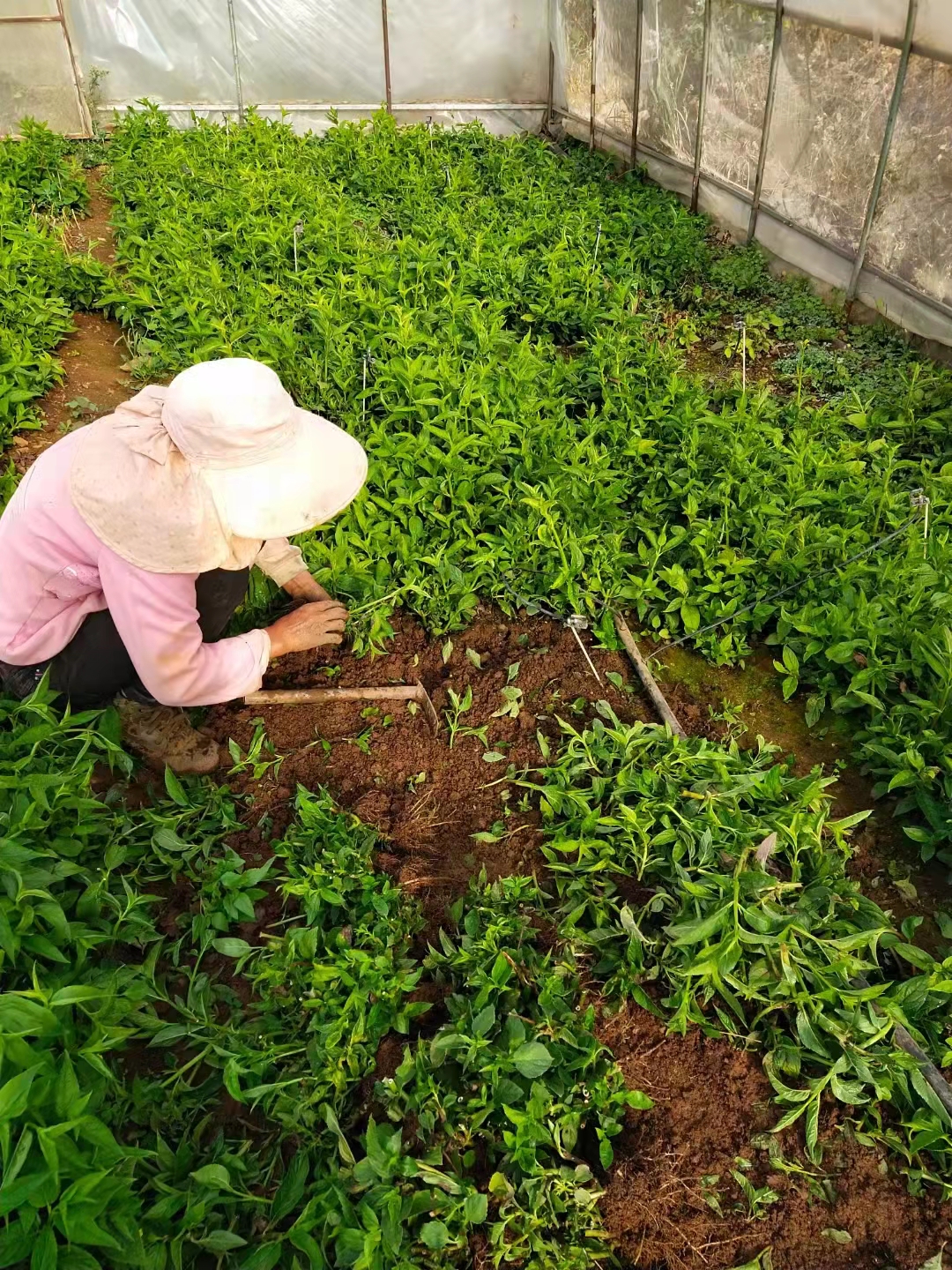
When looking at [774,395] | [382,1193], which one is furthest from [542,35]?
[382,1193]

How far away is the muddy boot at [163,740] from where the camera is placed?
2.81 m

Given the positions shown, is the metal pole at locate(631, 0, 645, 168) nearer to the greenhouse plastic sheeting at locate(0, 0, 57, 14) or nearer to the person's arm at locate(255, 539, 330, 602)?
the greenhouse plastic sheeting at locate(0, 0, 57, 14)

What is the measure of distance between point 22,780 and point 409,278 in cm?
411

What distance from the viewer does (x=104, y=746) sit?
262 centimetres

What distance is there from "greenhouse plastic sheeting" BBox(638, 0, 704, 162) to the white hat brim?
22.3 feet

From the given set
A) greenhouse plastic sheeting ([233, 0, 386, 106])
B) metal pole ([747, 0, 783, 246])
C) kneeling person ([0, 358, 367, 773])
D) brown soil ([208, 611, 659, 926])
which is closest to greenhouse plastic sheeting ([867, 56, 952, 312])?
metal pole ([747, 0, 783, 246])

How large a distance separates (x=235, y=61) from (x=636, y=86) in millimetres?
4534

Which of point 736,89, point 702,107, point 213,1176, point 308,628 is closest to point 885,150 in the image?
point 736,89

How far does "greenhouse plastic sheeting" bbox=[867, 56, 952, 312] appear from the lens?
16.4 ft

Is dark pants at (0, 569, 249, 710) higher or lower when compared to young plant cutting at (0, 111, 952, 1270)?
higher

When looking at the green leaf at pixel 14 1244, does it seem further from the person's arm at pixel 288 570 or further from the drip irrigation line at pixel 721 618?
the drip irrigation line at pixel 721 618

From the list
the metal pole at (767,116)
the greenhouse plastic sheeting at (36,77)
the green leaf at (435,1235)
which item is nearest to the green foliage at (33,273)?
the greenhouse plastic sheeting at (36,77)

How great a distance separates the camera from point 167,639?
2.40m

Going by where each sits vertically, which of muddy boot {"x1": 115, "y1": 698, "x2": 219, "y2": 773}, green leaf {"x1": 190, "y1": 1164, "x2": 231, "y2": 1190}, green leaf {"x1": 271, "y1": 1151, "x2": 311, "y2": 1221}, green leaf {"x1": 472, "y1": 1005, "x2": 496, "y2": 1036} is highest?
green leaf {"x1": 190, "y1": 1164, "x2": 231, "y2": 1190}
